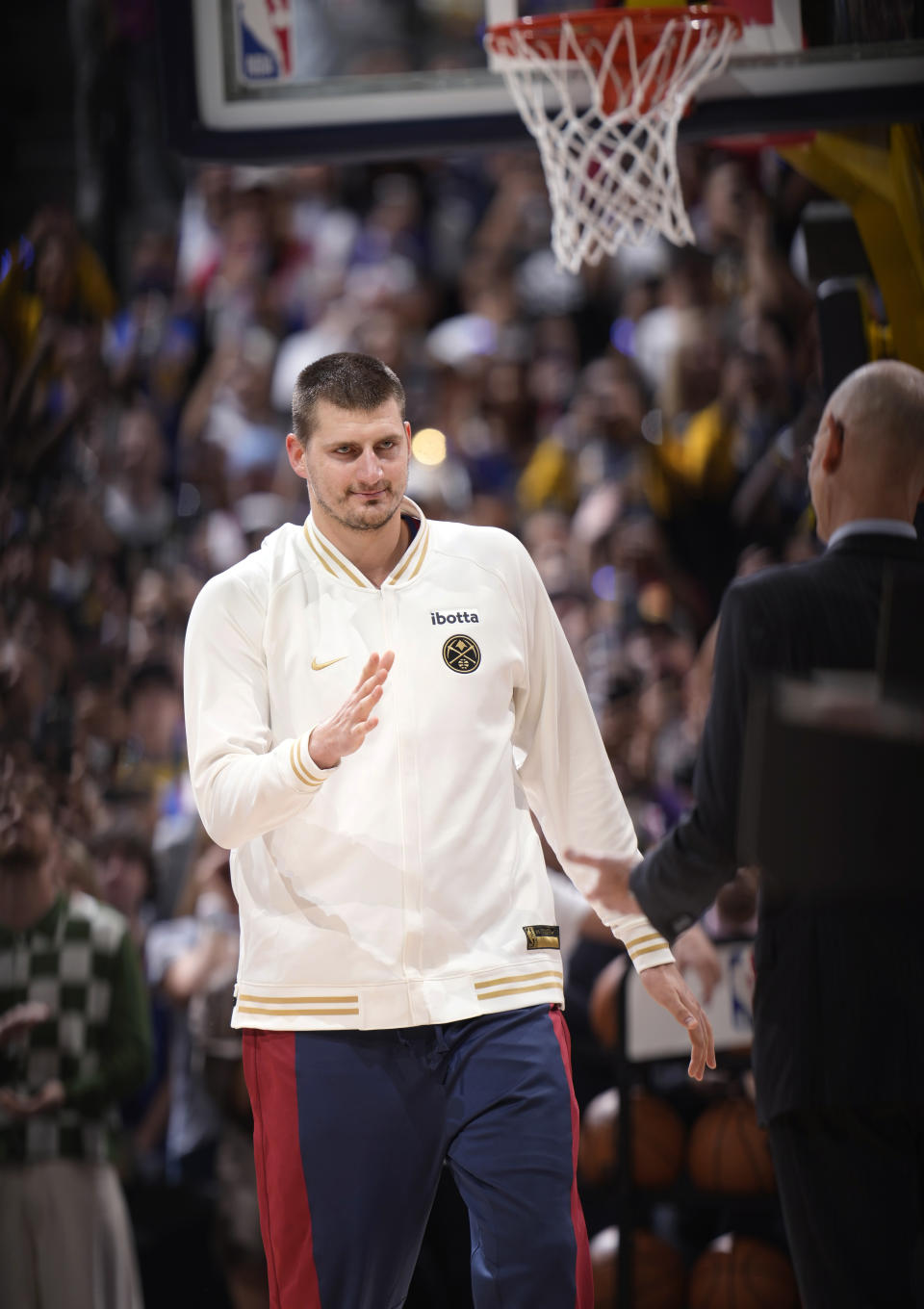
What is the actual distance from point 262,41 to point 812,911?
367 cm

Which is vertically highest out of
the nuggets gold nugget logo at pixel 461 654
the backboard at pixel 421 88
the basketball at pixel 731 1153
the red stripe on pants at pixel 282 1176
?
the backboard at pixel 421 88

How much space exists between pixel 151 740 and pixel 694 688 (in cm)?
256

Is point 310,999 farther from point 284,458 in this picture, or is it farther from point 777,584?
point 284,458

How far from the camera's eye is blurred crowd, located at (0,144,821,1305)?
6.14 meters

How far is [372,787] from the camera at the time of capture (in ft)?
11.3

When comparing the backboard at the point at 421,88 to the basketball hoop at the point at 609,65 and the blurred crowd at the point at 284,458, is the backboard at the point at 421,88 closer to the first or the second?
the basketball hoop at the point at 609,65

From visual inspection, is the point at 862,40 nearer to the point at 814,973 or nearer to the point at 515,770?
the point at 515,770

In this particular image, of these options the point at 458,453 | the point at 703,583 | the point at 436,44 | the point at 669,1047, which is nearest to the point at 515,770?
the point at 669,1047

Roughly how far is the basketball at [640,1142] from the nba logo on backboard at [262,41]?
11.8 ft

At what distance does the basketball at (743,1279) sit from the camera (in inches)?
202

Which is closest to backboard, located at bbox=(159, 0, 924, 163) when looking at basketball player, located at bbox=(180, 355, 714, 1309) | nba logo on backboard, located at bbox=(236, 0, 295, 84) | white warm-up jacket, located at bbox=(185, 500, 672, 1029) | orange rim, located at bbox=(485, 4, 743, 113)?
nba logo on backboard, located at bbox=(236, 0, 295, 84)

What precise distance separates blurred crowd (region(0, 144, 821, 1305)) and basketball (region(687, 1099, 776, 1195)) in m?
0.66

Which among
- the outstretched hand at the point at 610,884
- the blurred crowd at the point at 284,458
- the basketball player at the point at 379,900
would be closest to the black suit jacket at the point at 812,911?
the outstretched hand at the point at 610,884

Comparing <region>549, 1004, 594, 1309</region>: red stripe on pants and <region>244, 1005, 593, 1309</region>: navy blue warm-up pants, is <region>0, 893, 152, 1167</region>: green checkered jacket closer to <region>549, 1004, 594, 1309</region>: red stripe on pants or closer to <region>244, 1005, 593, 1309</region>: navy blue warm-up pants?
<region>244, 1005, 593, 1309</region>: navy blue warm-up pants
